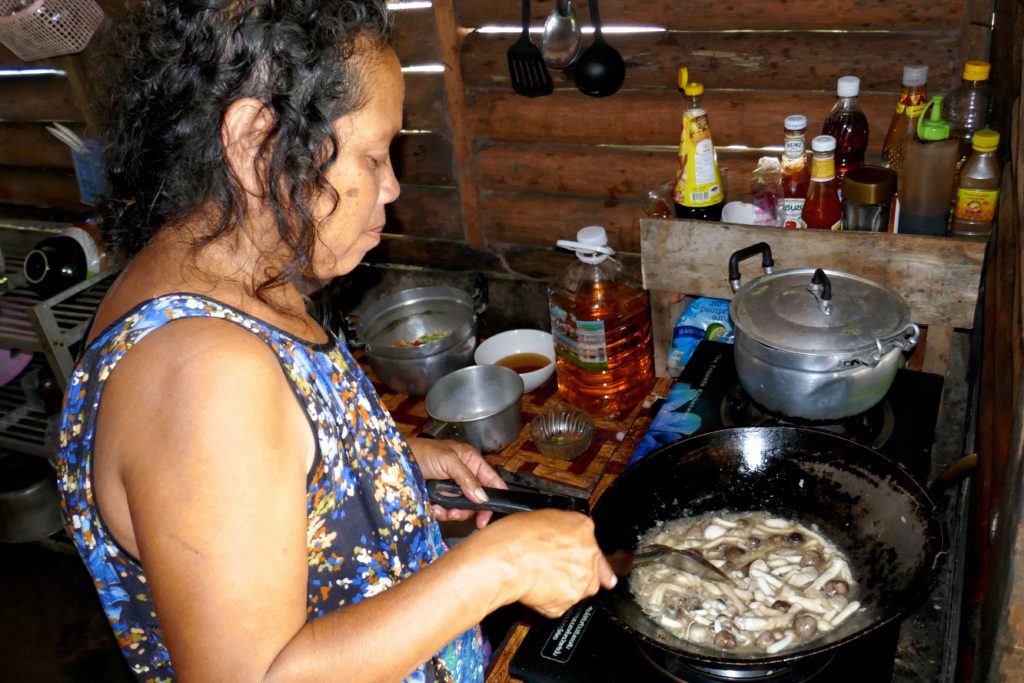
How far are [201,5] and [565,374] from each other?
5.80 ft

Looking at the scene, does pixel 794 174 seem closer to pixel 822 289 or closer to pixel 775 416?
pixel 822 289

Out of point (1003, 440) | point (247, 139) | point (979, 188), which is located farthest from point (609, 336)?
A: point (247, 139)

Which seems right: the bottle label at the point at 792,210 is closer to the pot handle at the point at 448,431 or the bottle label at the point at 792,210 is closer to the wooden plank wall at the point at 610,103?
the wooden plank wall at the point at 610,103

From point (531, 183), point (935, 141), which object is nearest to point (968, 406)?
point (935, 141)

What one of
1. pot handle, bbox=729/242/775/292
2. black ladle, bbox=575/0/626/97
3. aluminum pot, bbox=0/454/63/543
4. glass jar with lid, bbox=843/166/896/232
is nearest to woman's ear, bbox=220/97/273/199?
pot handle, bbox=729/242/775/292

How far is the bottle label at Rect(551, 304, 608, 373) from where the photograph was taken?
2.33 m

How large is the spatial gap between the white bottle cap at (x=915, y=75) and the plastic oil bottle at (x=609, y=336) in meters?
0.89

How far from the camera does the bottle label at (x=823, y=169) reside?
1.96 m

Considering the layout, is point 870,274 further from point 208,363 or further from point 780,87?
point 208,363

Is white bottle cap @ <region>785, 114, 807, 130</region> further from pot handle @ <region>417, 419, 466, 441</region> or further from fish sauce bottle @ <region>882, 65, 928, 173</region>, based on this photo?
pot handle @ <region>417, 419, 466, 441</region>

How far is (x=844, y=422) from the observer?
70.7 inches

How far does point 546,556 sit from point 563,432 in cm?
115

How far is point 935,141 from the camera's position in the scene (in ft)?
6.07

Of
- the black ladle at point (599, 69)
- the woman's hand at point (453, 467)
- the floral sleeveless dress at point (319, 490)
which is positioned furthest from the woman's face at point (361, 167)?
the black ladle at point (599, 69)
